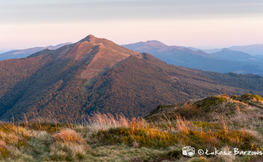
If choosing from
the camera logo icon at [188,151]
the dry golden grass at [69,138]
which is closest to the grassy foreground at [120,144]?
the dry golden grass at [69,138]

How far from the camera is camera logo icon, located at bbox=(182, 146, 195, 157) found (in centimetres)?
556

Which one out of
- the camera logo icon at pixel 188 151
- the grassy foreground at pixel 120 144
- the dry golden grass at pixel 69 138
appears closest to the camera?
the grassy foreground at pixel 120 144

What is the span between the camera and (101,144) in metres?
6.57

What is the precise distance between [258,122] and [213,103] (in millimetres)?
4966

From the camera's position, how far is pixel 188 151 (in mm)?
5738

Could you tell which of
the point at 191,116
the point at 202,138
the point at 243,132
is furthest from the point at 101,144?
the point at 191,116

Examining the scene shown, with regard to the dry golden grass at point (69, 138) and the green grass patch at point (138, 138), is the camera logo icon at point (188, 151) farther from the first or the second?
the dry golden grass at point (69, 138)

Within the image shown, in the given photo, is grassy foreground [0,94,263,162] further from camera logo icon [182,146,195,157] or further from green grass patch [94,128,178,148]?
camera logo icon [182,146,195,157]

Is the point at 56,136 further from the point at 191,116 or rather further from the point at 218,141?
the point at 191,116

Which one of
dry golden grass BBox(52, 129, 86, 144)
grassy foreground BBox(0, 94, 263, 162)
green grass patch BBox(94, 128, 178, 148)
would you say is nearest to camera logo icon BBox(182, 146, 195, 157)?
grassy foreground BBox(0, 94, 263, 162)

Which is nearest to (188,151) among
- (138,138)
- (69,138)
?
(138,138)

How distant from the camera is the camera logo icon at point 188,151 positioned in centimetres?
556

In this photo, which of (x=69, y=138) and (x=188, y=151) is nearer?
(x=188, y=151)

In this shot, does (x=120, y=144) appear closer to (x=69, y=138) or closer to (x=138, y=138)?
(x=138, y=138)
